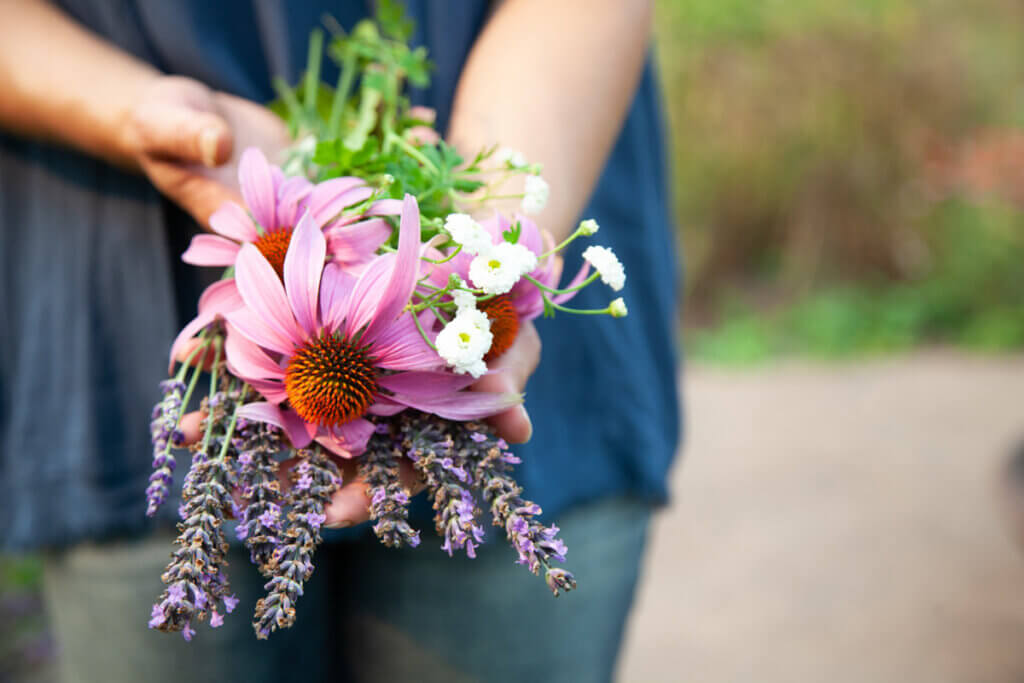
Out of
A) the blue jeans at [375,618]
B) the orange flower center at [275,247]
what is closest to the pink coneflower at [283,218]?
the orange flower center at [275,247]

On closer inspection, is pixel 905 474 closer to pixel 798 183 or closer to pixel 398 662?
pixel 798 183

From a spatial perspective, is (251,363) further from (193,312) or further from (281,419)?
(193,312)

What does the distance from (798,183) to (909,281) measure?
3.00 feet

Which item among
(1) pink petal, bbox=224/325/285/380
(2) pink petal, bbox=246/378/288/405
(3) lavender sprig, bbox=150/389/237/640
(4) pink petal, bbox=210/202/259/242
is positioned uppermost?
(4) pink petal, bbox=210/202/259/242

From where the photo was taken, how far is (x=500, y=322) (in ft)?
1.99

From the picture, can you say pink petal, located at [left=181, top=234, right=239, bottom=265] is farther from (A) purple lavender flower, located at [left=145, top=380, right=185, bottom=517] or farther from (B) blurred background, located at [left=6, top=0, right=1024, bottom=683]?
(B) blurred background, located at [left=6, top=0, right=1024, bottom=683]

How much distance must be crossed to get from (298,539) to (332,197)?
Result: 0.25m

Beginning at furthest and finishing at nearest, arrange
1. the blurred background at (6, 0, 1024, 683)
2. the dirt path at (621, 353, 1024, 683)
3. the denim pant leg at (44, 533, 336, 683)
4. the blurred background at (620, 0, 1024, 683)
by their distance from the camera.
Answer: the blurred background at (620, 0, 1024, 683) < the blurred background at (6, 0, 1024, 683) < the dirt path at (621, 353, 1024, 683) < the denim pant leg at (44, 533, 336, 683)

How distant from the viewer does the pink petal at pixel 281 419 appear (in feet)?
1.84

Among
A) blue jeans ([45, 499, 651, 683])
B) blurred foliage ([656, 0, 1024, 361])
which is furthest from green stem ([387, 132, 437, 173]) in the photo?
blurred foliage ([656, 0, 1024, 361])

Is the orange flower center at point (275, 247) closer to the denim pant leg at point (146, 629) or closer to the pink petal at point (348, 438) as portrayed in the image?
the pink petal at point (348, 438)

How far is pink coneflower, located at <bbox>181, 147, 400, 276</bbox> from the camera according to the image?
60cm

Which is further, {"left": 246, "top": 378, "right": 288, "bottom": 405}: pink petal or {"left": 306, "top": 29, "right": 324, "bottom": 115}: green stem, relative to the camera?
{"left": 306, "top": 29, "right": 324, "bottom": 115}: green stem

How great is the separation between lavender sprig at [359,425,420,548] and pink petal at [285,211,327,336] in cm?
10
